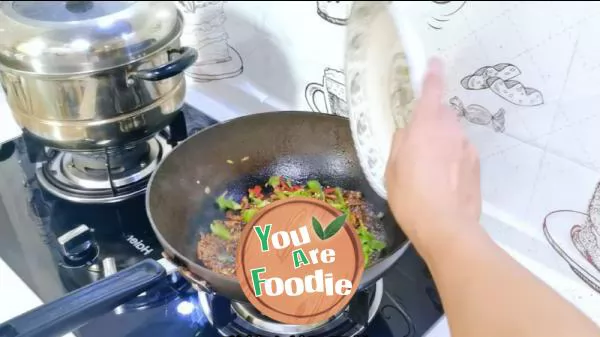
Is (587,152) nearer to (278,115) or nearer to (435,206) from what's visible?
(435,206)

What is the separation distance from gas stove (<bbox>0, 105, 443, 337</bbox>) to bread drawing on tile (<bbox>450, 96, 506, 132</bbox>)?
0.57ft

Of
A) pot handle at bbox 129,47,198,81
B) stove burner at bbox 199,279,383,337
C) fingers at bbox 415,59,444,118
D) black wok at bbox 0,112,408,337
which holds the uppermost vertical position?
fingers at bbox 415,59,444,118

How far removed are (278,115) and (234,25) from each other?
0.72 feet

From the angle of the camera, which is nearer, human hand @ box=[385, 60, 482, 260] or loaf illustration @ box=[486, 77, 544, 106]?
human hand @ box=[385, 60, 482, 260]

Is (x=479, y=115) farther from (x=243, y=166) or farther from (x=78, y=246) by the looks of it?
(x=78, y=246)

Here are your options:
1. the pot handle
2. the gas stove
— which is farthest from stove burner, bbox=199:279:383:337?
the pot handle

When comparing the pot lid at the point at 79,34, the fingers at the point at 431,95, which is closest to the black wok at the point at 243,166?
the pot lid at the point at 79,34

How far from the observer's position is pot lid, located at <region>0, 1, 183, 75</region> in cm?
70

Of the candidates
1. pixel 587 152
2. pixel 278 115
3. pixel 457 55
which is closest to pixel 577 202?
pixel 587 152

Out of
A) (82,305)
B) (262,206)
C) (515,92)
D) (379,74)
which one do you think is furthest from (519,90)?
(82,305)

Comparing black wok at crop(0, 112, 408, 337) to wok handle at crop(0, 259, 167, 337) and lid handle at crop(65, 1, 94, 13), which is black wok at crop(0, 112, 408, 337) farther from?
lid handle at crop(65, 1, 94, 13)

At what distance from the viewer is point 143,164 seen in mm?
871

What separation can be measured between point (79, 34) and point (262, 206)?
11.4 inches

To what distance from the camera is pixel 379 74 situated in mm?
514
